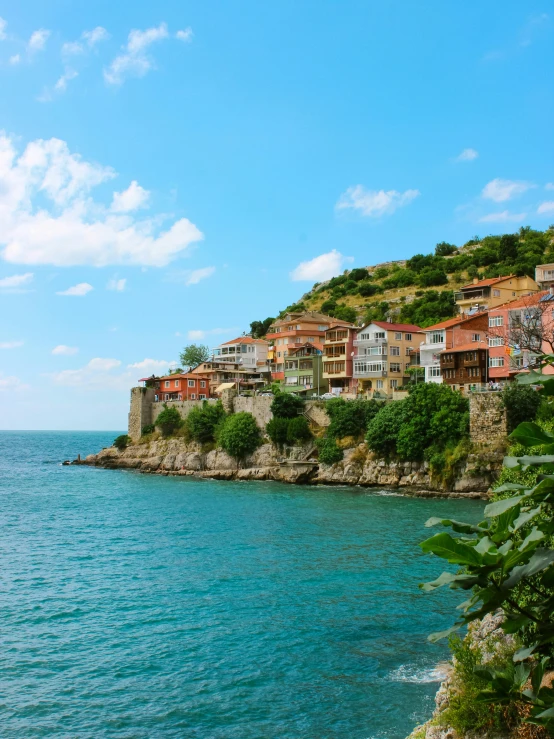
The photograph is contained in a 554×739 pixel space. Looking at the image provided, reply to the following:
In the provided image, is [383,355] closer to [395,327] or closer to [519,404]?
[395,327]

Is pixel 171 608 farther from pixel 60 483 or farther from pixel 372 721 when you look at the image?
pixel 60 483

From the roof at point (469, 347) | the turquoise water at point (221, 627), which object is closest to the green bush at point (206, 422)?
the roof at point (469, 347)

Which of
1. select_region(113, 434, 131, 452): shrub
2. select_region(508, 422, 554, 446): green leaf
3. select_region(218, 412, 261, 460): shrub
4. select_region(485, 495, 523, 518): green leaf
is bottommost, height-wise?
select_region(113, 434, 131, 452): shrub

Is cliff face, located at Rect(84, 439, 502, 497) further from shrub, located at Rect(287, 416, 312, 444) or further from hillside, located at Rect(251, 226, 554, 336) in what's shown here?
hillside, located at Rect(251, 226, 554, 336)

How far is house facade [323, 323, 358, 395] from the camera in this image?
71375mm

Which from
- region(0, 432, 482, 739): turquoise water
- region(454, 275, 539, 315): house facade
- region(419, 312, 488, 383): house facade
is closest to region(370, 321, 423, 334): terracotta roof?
region(454, 275, 539, 315): house facade

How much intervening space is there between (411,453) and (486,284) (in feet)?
98.9

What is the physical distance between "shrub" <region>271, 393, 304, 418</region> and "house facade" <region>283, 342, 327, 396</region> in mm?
12190

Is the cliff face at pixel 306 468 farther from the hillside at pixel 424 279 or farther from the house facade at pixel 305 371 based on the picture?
the hillside at pixel 424 279

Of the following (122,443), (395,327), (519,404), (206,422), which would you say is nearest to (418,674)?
(519,404)

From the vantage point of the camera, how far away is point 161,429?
7638 cm

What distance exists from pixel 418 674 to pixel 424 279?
101 meters

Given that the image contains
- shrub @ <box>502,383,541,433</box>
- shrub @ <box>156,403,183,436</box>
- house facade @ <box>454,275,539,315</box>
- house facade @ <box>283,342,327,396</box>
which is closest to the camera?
shrub @ <box>502,383,541,433</box>

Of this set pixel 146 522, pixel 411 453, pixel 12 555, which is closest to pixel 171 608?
pixel 12 555
